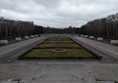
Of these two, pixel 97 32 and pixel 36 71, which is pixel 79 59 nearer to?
pixel 36 71

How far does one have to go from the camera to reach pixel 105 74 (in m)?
10.2

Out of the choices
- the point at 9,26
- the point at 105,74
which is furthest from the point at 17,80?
the point at 9,26

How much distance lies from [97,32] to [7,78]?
166 feet

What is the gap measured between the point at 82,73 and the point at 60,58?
5.11m

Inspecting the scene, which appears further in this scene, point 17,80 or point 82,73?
point 82,73

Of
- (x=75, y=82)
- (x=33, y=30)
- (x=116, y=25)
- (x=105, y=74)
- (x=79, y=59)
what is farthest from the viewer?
(x=33, y=30)

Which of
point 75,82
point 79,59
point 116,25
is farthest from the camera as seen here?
point 116,25

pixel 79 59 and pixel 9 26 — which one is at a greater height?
pixel 9 26

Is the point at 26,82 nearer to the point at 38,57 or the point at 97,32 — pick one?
the point at 38,57

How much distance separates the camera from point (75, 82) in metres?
8.34

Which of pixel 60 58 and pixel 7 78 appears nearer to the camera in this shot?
pixel 7 78

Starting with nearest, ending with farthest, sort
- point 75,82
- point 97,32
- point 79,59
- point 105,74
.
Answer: point 75,82, point 105,74, point 79,59, point 97,32

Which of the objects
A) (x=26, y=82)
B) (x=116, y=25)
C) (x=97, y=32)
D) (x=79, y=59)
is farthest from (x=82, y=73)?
(x=97, y=32)

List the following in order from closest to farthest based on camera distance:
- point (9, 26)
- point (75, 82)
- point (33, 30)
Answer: point (75, 82), point (9, 26), point (33, 30)
